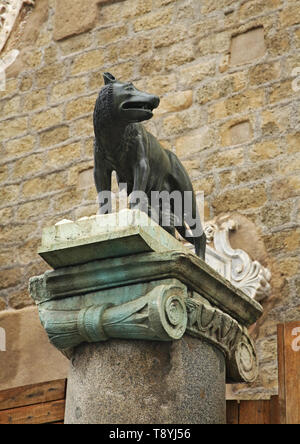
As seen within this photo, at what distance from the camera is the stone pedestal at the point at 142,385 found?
11.0 ft

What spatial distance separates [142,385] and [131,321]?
0.23 metres

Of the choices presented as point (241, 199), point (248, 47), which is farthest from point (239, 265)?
point (248, 47)

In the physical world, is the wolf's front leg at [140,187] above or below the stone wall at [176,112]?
below

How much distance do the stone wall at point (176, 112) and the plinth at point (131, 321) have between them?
90.0 inches

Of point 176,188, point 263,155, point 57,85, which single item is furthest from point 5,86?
point 176,188

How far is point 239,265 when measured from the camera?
620 cm

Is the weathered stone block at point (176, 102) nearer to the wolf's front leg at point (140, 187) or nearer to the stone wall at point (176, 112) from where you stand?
the stone wall at point (176, 112)

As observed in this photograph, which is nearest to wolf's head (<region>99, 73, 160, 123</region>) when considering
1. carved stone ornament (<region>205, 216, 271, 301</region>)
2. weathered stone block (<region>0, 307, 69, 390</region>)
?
carved stone ornament (<region>205, 216, 271, 301</region>)

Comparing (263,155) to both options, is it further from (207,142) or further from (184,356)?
(184,356)

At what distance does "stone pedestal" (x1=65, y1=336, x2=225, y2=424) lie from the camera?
11.0ft

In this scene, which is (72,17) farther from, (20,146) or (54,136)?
(20,146)

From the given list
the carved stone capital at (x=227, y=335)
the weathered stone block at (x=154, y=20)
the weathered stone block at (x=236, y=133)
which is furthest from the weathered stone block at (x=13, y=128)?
→ the carved stone capital at (x=227, y=335)

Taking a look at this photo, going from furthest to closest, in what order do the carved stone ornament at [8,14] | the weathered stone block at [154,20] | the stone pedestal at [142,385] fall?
the carved stone ornament at [8,14], the weathered stone block at [154,20], the stone pedestal at [142,385]
